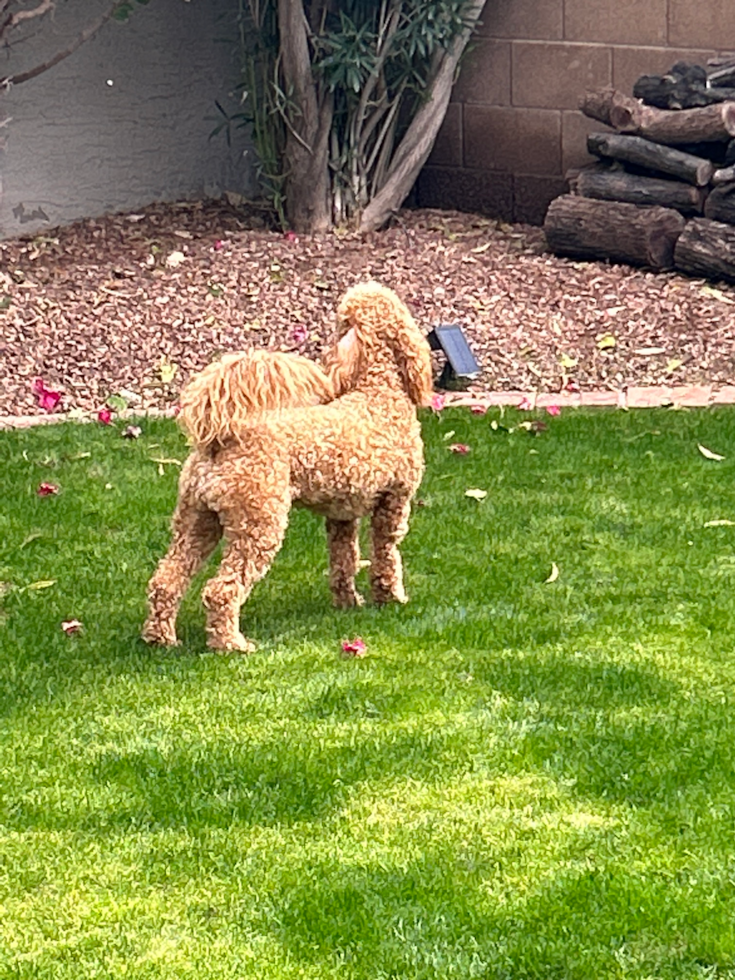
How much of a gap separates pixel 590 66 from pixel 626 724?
23.5ft

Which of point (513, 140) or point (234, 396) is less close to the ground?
point (234, 396)

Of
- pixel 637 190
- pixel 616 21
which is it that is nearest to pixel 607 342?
pixel 637 190

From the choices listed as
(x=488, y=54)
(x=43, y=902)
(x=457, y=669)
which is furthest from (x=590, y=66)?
(x=43, y=902)

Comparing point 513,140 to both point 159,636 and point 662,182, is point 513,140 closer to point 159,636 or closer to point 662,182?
point 662,182

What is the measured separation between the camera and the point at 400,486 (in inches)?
216

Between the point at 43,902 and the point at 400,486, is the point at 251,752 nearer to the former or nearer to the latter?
the point at 43,902

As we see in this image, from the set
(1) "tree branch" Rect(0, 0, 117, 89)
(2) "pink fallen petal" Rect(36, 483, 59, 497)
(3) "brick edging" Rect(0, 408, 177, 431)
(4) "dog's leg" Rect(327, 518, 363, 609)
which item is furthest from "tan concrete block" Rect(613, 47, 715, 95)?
(4) "dog's leg" Rect(327, 518, 363, 609)

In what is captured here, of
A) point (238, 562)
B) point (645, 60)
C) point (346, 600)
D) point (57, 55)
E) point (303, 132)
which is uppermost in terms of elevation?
point (57, 55)

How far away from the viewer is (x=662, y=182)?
1002 centimetres

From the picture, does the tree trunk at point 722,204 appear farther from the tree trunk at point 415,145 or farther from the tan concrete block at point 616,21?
the tree trunk at point 415,145

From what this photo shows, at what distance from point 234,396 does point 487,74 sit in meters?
6.95

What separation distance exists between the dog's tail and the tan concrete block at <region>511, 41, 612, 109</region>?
6.38 meters

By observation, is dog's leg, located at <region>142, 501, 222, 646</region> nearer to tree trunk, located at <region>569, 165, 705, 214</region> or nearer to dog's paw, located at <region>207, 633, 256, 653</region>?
dog's paw, located at <region>207, 633, 256, 653</region>

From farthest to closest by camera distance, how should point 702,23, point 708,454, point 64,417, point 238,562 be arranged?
1. point 702,23
2. point 64,417
3. point 708,454
4. point 238,562
